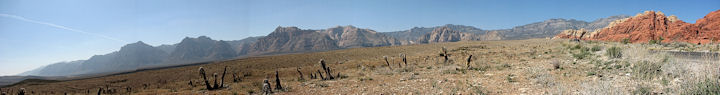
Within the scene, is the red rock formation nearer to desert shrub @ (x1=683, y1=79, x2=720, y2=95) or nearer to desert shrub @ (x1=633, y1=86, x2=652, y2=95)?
desert shrub @ (x1=633, y1=86, x2=652, y2=95)

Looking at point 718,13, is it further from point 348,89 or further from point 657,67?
point 348,89

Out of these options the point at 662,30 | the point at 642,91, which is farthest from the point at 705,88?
the point at 662,30

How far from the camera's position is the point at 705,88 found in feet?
14.0

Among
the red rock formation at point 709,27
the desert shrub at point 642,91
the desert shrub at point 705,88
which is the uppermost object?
the red rock formation at point 709,27

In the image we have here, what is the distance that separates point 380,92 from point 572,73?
21.7ft

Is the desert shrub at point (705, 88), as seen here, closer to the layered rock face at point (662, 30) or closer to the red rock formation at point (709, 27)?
the layered rock face at point (662, 30)

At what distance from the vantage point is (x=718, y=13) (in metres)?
39.9

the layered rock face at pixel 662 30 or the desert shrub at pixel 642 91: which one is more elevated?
the layered rock face at pixel 662 30

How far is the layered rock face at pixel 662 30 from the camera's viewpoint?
39.0m

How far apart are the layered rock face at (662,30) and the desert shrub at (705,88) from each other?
39003mm

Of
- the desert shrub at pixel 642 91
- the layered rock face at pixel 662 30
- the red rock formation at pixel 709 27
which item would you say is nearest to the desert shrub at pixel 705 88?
the desert shrub at pixel 642 91

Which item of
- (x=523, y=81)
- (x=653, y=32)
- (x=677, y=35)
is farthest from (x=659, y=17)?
(x=523, y=81)

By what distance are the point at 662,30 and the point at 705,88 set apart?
63.7 m

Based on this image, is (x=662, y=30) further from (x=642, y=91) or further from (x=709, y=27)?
(x=642, y=91)
